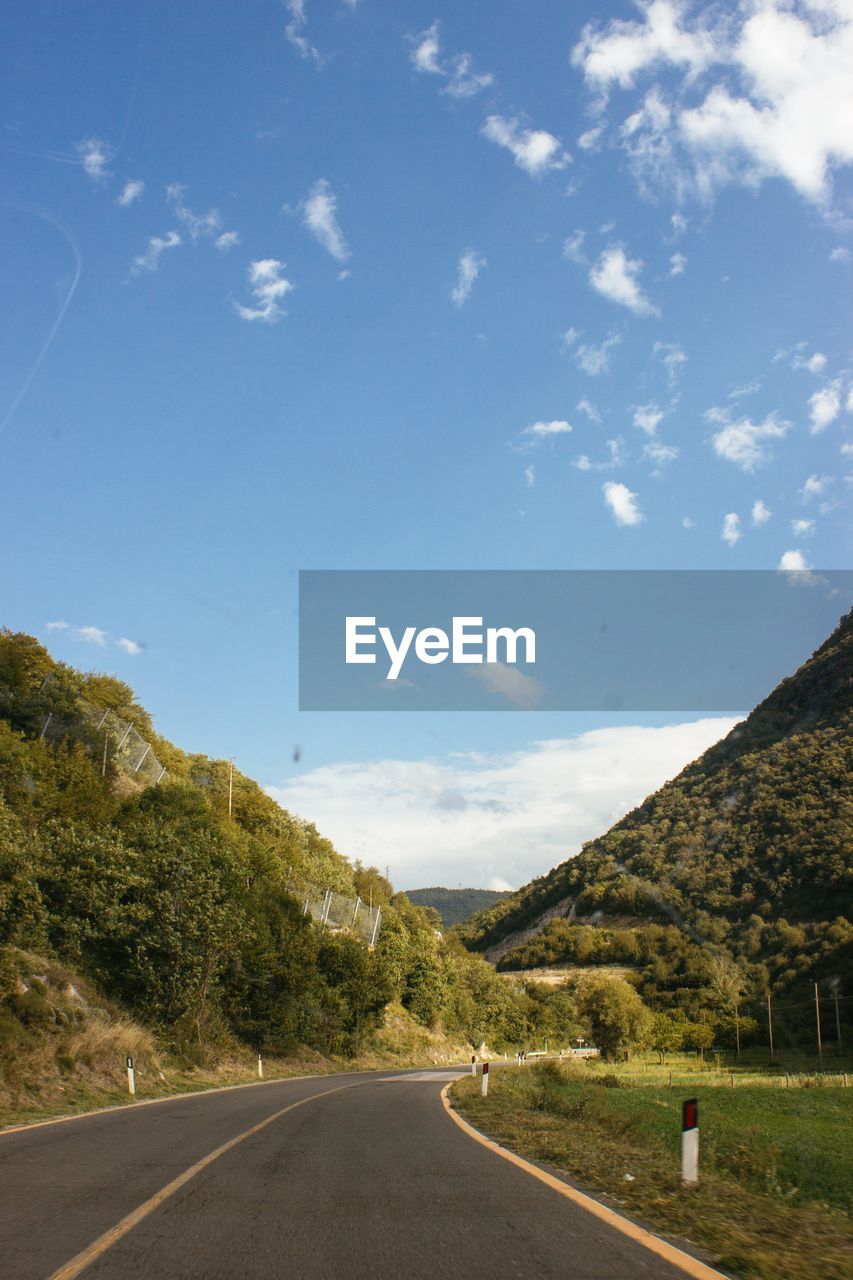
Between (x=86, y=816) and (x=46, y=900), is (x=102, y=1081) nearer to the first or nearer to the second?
(x=46, y=900)

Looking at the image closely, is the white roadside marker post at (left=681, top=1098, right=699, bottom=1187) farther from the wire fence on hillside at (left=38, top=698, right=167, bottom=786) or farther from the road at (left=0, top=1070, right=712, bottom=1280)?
the wire fence on hillside at (left=38, top=698, right=167, bottom=786)

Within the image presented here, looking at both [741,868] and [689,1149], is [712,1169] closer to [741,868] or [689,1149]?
[689,1149]

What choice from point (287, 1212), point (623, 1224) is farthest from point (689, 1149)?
point (287, 1212)

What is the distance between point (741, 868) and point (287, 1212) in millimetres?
102487

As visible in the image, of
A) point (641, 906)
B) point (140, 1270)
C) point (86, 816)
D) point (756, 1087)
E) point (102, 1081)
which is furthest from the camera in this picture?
point (641, 906)

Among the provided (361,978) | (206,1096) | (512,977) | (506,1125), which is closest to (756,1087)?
(361,978)

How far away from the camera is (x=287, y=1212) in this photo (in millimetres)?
7582

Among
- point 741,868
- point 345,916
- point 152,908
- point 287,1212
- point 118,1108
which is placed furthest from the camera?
point 741,868

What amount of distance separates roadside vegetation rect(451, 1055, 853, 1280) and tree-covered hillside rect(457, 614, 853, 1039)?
68.2m

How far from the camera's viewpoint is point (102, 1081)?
23.3 meters

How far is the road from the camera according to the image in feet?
18.7

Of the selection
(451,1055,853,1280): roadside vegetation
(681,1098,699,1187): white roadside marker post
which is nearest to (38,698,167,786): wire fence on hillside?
(451,1055,853,1280): roadside vegetation

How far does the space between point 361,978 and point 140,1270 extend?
54.8 m

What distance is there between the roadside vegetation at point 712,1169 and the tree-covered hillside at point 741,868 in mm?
68178
